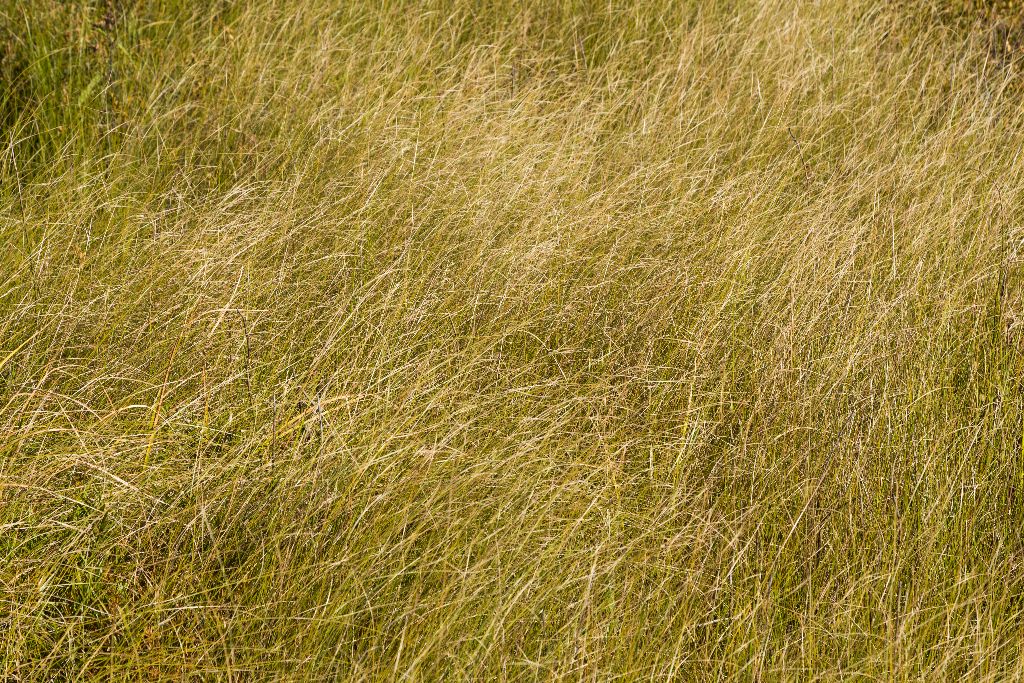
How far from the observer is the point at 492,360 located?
2420mm

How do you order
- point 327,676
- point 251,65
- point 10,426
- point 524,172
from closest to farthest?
1. point 327,676
2. point 10,426
3. point 524,172
4. point 251,65

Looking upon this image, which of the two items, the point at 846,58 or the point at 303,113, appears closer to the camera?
the point at 303,113

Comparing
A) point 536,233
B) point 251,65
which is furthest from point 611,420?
point 251,65

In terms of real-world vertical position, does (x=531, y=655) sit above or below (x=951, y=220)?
below

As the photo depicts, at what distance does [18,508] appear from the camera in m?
1.85

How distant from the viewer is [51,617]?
5.80 feet

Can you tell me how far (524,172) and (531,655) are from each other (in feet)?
5.10

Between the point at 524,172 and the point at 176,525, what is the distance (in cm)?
148

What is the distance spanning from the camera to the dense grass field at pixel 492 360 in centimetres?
181

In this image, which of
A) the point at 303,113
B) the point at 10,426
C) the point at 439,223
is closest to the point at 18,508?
the point at 10,426

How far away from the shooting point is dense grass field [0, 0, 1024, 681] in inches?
71.4

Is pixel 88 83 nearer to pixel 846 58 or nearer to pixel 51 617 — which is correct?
pixel 51 617

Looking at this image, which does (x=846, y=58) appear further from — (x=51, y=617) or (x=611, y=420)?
(x=51, y=617)

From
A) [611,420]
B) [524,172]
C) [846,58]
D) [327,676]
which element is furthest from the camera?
[846,58]
